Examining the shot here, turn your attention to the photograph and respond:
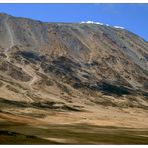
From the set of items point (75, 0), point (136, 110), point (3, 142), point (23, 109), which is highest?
point (136, 110)

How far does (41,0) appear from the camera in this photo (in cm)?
3369

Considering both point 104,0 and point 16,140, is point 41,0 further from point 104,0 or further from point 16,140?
point 16,140

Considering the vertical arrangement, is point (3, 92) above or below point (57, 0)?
above

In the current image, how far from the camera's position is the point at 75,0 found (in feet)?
109

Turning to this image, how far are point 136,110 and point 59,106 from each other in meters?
37.7

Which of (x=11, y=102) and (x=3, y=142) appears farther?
(x=11, y=102)

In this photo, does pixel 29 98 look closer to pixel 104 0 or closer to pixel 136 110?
pixel 136 110

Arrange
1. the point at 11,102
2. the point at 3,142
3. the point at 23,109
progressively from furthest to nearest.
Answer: the point at 11,102
the point at 23,109
the point at 3,142

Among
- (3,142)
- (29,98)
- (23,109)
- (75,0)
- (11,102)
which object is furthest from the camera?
(29,98)

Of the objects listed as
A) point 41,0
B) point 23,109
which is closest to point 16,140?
point 41,0

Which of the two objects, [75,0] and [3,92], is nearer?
[75,0]

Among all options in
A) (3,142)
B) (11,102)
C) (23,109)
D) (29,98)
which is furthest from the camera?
(29,98)

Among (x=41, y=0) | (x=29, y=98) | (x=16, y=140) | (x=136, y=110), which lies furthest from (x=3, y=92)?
(x=41, y=0)

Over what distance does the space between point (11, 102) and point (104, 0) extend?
14405cm
